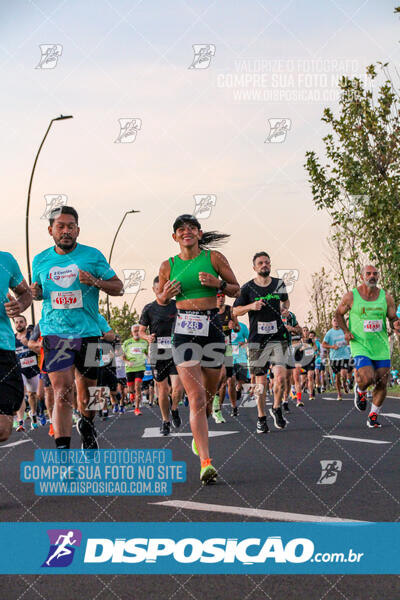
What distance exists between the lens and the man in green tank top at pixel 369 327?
38.7 feet

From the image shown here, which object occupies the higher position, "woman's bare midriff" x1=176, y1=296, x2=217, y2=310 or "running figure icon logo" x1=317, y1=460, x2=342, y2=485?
"woman's bare midriff" x1=176, y1=296, x2=217, y2=310

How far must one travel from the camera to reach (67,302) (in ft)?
24.3

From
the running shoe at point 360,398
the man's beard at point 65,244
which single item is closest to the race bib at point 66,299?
the man's beard at point 65,244

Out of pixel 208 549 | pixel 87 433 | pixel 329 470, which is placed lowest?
pixel 329 470

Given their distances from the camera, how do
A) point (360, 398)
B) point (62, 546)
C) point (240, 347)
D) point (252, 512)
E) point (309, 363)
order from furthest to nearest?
point (309, 363) < point (240, 347) < point (360, 398) < point (252, 512) < point (62, 546)

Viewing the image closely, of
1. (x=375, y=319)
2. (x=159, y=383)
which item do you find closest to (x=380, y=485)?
(x=375, y=319)

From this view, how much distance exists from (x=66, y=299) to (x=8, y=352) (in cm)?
152

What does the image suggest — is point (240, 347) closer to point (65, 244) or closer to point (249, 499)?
point (65, 244)

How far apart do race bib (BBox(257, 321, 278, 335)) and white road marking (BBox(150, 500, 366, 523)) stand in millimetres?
6144

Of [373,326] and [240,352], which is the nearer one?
[373,326]

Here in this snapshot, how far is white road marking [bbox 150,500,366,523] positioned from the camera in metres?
5.09

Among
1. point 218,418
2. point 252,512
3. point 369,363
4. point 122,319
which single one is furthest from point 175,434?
point 122,319

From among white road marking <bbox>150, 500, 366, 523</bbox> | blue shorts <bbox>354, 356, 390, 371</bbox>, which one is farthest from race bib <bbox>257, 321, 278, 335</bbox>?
white road marking <bbox>150, 500, 366, 523</bbox>

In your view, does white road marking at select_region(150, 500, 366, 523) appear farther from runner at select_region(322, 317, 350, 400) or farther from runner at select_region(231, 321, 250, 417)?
runner at select_region(322, 317, 350, 400)
